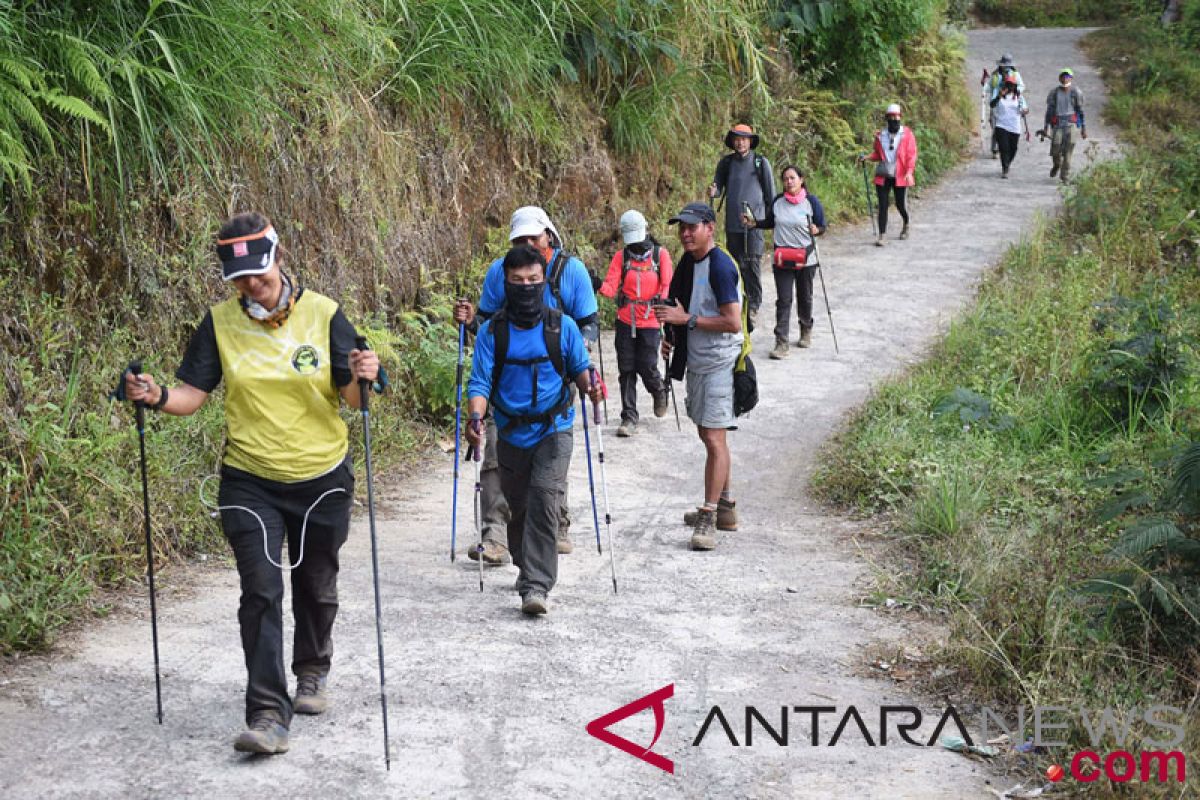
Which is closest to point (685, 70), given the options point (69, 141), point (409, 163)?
point (409, 163)

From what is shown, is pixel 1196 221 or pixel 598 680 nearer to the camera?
pixel 598 680

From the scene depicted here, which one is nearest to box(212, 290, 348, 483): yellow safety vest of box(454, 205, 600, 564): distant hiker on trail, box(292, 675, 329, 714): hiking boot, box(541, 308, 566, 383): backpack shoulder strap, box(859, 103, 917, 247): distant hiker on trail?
box(292, 675, 329, 714): hiking boot

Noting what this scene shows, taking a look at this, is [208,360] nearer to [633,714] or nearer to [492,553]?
[633,714]

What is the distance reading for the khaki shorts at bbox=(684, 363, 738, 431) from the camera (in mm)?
8578

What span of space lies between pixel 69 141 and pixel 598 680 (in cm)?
440

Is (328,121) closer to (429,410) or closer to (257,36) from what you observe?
(257,36)

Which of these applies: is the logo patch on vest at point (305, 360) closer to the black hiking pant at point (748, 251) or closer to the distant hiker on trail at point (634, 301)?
the distant hiker on trail at point (634, 301)

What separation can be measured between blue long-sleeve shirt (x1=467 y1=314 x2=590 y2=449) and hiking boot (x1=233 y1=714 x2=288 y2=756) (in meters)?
2.27

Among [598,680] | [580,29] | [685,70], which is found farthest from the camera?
[685,70]

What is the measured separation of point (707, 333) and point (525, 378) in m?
1.90

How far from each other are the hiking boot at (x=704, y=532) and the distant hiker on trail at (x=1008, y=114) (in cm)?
1638

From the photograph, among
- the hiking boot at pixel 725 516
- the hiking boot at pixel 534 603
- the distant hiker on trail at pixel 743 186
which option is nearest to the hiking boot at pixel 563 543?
the hiking boot at pixel 725 516

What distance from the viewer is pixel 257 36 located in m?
8.54

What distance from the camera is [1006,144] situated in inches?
934
